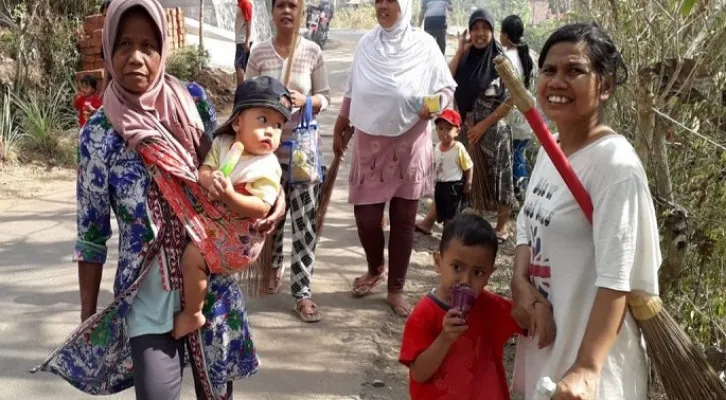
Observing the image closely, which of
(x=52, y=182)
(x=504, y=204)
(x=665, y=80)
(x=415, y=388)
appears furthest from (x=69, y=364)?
(x=52, y=182)

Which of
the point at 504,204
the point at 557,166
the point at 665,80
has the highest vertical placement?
the point at 665,80

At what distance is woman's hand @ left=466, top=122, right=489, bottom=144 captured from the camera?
5270 mm

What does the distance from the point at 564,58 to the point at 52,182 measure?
20.7 ft

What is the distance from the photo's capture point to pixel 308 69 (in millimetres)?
4074

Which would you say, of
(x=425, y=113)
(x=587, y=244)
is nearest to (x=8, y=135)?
(x=425, y=113)

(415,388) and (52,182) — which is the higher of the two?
(415,388)

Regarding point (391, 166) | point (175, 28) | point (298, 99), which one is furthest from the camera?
point (175, 28)

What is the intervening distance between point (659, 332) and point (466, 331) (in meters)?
0.52

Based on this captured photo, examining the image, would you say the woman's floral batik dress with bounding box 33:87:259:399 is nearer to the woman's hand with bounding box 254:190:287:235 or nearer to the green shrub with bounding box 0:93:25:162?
the woman's hand with bounding box 254:190:287:235

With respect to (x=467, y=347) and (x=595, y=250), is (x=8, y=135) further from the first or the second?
(x=595, y=250)

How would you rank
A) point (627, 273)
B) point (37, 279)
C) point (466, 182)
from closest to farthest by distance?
point (627, 273), point (37, 279), point (466, 182)

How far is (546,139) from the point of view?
71.9 inches

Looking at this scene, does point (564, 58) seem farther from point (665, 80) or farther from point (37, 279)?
point (37, 279)

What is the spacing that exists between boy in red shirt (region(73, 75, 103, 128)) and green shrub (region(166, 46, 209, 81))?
2731 mm
